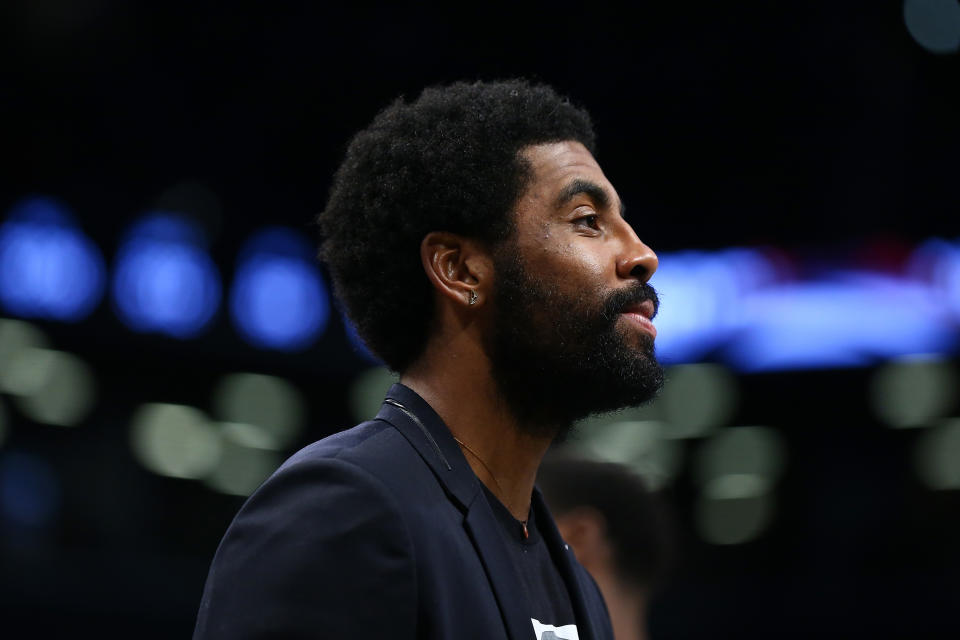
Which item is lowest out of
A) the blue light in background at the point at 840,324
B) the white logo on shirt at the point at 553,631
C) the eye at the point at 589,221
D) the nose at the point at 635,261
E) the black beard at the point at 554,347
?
the white logo on shirt at the point at 553,631

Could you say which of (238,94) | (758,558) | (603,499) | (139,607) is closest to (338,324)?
(238,94)

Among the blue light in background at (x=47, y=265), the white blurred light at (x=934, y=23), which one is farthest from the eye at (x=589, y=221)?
the blue light in background at (x=47, y=265)

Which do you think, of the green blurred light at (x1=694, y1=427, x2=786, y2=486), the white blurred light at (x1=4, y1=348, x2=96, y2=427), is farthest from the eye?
the green blurred light at (x1=694, y1=427, x2=786, y2=486)

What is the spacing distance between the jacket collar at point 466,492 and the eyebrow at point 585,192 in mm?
451

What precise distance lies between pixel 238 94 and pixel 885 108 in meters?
5.48

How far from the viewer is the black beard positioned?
2.07 meters

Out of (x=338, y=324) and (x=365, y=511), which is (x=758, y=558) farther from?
(x=365, y=511)

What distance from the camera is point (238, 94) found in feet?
32.0

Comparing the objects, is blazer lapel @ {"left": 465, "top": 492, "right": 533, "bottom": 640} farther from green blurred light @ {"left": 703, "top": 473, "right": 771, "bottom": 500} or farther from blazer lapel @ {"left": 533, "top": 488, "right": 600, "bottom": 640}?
green blurred light @ {"left": 703, "top": 473, "right": 771, "bottom": 500}

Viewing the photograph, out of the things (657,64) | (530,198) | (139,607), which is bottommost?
(139,607)

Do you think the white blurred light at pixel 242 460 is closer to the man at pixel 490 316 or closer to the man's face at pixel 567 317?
the man at pixel 490 316

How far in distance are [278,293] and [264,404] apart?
44.7 inches

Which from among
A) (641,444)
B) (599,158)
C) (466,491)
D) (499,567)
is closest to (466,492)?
Result: (466,491)

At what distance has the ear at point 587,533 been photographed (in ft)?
10.4
